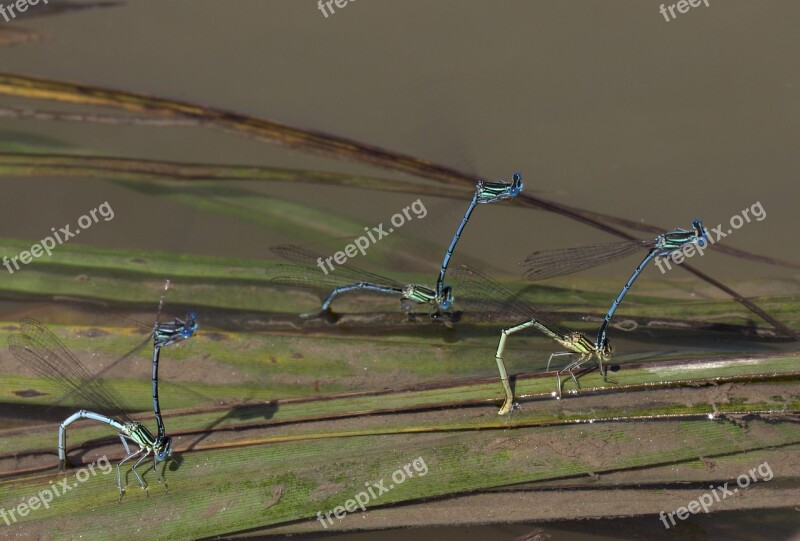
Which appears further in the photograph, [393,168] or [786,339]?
[393,168]

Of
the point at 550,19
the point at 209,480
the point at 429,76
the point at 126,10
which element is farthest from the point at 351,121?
the point at 209,480

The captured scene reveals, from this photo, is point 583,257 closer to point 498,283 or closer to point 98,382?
point 498,283

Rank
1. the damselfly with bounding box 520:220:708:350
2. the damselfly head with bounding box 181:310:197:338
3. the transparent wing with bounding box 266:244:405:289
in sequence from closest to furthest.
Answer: the damselfly head with bounding box 181:310:197:338 < the damselfly with bounding box 520:220:708:350 < the transparent wing with bounding box 266:244:405:289

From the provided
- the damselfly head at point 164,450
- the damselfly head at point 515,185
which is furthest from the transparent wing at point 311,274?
the damselfly head at point 164,450

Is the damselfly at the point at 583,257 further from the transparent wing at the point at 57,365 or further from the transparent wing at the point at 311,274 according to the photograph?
the transparent wing at the point at 57,365

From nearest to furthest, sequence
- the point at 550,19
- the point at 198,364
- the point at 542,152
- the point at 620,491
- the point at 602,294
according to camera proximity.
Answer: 1. the point at 620,491
2. the point at 198,364
3. the point at 602,294
4. the point at 542,152
5. the point at 550,19

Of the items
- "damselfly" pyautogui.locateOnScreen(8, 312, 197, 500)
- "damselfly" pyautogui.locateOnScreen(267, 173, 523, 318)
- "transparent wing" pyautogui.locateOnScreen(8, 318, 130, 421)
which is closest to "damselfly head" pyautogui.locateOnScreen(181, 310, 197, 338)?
"damselfly" pyautogui.locateOnScreen(8, 312, 197, 500)

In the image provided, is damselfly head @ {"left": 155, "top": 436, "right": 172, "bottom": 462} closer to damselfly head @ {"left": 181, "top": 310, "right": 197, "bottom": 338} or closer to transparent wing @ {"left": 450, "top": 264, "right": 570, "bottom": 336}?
damselfly head @ {"left": 181, "top": 310, "right": 197, "bottom": 338}

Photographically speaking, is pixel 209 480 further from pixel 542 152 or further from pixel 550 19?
pixel 550 19

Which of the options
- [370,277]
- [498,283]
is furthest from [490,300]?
[370,277]
